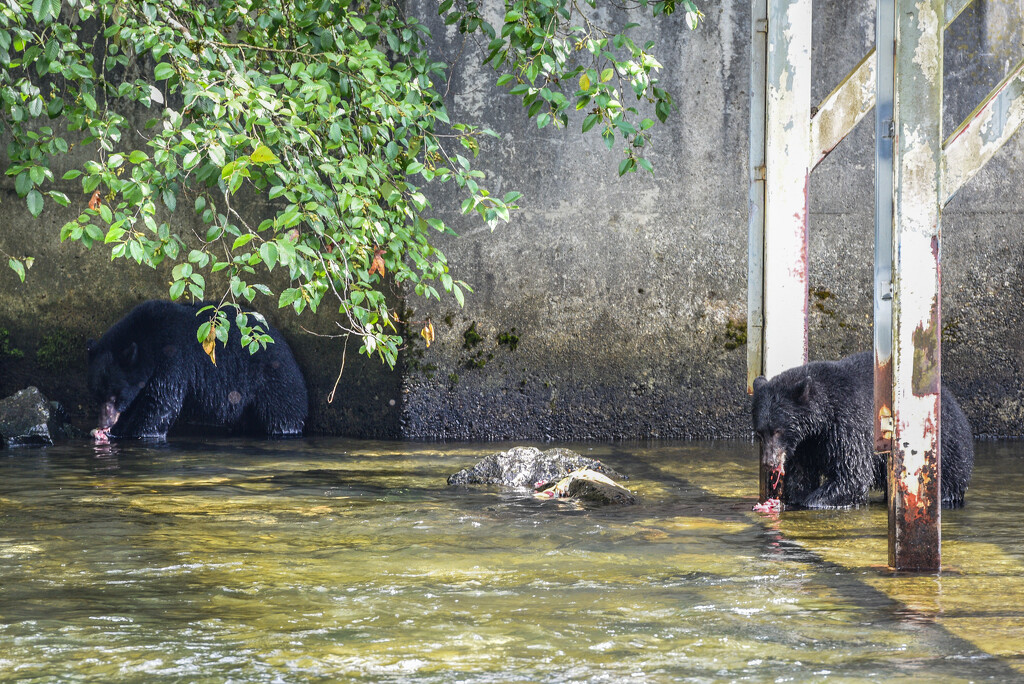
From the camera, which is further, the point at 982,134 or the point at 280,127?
the point at 280,127

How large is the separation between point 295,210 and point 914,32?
82.8 inches

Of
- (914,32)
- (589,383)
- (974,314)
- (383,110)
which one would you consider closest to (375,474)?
(589,383)

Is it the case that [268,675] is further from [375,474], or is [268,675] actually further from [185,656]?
[375,474]

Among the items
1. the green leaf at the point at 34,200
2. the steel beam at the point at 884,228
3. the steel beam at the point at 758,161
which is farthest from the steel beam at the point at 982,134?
the green leaf at the point at 34,200

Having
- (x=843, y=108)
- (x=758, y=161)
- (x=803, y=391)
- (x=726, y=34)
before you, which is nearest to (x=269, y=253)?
(x=758, y=161)

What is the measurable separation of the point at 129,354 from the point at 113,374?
181 mm

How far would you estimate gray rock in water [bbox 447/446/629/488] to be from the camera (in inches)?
234

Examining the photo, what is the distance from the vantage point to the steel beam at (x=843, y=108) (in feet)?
16.6

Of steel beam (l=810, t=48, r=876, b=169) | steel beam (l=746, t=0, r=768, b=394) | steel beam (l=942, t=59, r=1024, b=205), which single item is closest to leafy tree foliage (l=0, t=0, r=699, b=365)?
steel beam (l=746, t=0, r=768, b=394)

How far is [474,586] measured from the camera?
12.1 ft

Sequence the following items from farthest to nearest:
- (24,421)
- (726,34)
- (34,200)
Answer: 1. (726,34)
2. (24,421)
3. (34,200)

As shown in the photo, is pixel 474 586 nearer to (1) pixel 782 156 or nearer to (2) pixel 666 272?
(1) pixel 782 156

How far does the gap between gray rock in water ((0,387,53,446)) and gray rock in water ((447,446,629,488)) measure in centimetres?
324

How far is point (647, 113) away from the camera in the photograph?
7.94m
